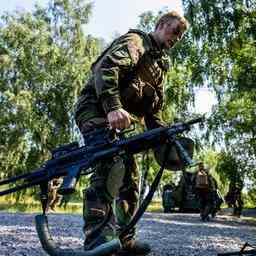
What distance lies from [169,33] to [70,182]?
4.69 ft

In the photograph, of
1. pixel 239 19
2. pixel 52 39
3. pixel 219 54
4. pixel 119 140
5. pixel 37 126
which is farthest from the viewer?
pixel 52 39

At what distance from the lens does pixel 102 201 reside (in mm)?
3629

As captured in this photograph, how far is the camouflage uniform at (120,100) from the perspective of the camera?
11.8 feet

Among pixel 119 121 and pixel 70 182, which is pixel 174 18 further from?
pixel 70 182

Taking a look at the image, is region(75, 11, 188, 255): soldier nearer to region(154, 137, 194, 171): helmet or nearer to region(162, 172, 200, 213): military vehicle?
region(154, 137, 194, 171): helmet

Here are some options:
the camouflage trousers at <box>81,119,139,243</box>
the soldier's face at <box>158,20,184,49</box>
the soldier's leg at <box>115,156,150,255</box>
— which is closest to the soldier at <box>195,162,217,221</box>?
the soldier's leg at <box>115,156,150,255</box>

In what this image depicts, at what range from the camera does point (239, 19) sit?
61.9 ft

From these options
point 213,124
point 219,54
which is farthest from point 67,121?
point 219,54

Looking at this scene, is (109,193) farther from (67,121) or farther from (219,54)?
(67,121)

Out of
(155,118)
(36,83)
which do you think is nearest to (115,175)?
(155,118)

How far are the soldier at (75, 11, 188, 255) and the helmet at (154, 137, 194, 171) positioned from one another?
23 centimetres

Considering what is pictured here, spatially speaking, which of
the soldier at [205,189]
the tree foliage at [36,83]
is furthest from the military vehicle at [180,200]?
the tree foliage at [36,83]

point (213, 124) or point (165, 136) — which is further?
point (213, 124)

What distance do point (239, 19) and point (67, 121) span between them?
18580mm
